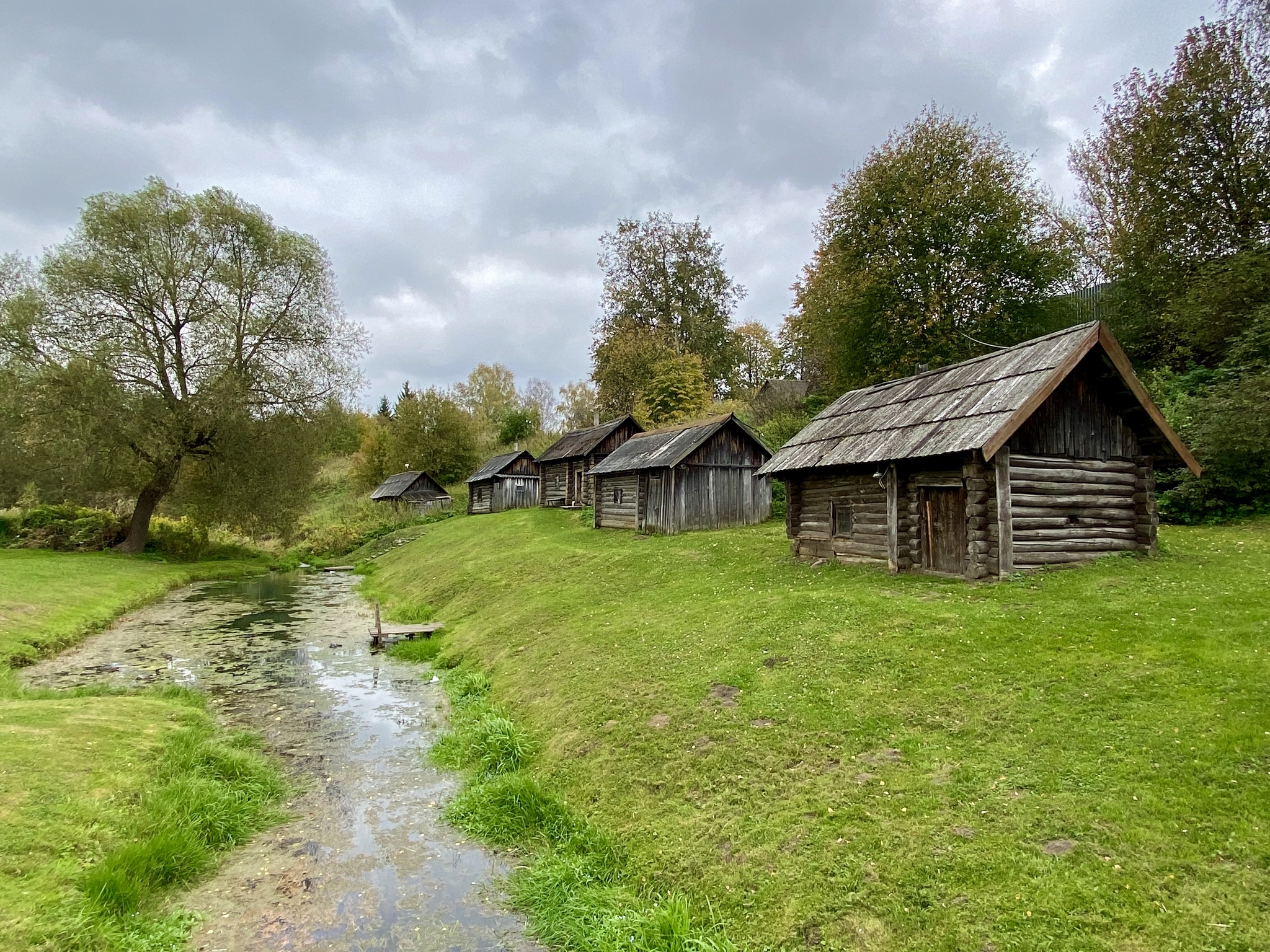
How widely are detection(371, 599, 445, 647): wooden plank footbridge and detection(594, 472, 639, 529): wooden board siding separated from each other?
43.2 ft

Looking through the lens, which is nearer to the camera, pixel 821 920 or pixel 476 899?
pixel 821 920

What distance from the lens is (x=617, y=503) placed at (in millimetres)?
34844

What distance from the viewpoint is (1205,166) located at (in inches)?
1052

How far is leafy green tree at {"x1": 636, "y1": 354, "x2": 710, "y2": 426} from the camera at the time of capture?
50.2 metres

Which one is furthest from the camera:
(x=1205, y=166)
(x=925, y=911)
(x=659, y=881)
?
(x=1205, y=166)

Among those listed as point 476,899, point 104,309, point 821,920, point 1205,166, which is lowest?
point 476,899

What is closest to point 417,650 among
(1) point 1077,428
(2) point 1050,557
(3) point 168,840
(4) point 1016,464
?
(3) point 168,840

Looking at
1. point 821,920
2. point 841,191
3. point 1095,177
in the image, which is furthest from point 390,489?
point 821,920

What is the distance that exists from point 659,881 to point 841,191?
113 feet

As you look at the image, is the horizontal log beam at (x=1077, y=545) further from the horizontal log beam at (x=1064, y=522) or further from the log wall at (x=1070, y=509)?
the horizontal log beam at (x=1064, y=522)

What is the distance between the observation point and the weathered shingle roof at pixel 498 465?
51562mm

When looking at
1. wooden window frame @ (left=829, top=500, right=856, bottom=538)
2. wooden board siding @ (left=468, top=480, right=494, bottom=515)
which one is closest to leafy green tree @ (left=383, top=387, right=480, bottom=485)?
wooden board siding @ (left=468, top=480, right=494, bottom=515)

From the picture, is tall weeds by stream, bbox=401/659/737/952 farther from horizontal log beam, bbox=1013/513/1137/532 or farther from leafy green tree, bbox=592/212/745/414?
leafy green tree, bbox=592/212/745/414

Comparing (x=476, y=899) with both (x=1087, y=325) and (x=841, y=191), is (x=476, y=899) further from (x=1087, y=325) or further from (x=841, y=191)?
(x=841, y=191)
